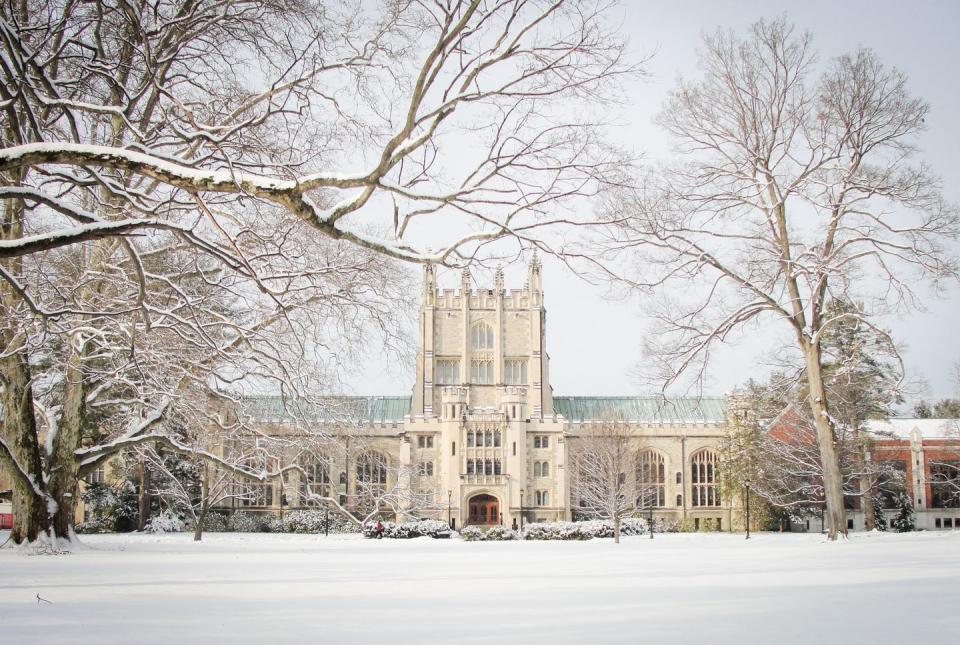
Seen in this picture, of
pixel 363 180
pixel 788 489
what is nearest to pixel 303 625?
pixel 363 180

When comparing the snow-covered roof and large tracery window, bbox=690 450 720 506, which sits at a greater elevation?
the snow-covered roof

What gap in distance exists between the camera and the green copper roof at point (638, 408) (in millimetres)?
55438

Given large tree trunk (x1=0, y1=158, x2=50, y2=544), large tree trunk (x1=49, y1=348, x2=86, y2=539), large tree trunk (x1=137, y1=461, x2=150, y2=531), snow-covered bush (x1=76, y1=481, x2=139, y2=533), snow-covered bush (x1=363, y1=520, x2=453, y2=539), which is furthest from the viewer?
snow-covered bush (x1=76, y1=481, x2=139, y2=533)

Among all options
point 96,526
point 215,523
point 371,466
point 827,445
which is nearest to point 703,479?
point 215,523

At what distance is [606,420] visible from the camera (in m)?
48.2

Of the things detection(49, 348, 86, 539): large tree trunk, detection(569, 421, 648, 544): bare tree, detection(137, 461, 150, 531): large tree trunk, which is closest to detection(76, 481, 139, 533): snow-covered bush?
detection(137, 461, 150, 531): large tree trunk

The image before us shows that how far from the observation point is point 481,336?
5588 cm

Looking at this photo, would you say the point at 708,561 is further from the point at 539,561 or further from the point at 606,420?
the point at 606,420

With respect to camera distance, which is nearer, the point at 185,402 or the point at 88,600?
the point at 88,600

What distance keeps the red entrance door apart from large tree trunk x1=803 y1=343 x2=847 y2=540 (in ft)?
114

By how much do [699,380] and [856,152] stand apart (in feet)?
15.2

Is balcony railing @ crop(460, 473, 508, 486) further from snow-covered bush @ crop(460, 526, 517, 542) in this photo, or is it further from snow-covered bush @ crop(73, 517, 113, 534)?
snow-covered bush @ crop(73, 517, 113, 534)

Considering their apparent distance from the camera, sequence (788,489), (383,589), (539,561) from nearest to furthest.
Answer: (383,589) → (539,561) → (788,489)

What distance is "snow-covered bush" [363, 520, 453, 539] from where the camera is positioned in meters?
34.8
